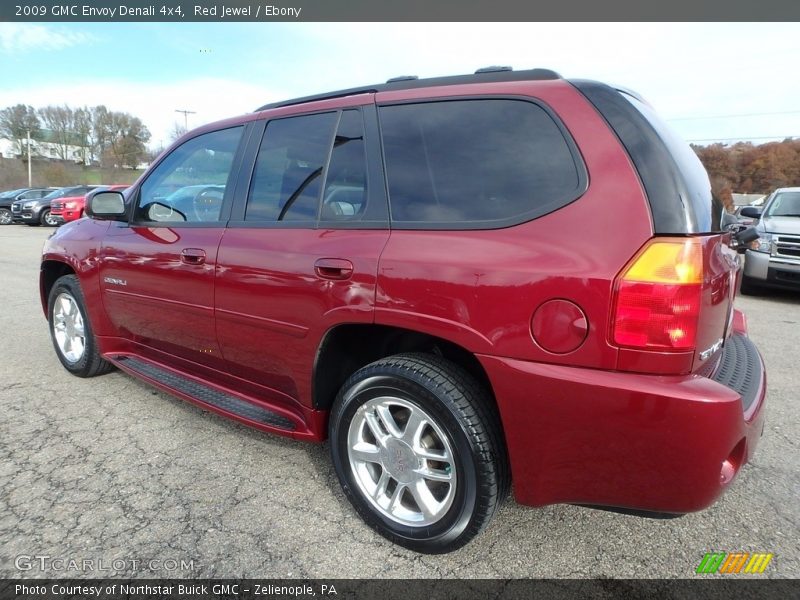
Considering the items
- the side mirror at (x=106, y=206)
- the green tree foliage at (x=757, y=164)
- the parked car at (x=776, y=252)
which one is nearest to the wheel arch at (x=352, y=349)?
the side mirror at (x=106, y=206)

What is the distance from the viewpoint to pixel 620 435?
1564mm

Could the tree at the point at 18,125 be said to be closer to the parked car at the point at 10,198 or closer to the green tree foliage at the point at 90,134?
the green tree foliage at the point at 90,134

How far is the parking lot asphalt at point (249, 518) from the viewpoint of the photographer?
1.95 metres

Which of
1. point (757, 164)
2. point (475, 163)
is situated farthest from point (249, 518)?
point (757, 164)

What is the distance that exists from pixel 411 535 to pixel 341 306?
3.09 ft

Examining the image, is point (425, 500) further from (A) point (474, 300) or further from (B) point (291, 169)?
(B) point (291, 169)

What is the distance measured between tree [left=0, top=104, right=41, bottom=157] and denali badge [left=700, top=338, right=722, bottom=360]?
237ft

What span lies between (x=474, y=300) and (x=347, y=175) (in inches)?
35.8

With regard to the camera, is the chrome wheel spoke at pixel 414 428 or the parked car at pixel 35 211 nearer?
the chrome wheel spoke at pixel 414 428

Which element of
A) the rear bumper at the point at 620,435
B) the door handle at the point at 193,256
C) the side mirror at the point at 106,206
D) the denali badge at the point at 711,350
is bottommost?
the rear bumper at the point at 620,435

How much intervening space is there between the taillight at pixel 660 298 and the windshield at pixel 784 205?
26.3 ft

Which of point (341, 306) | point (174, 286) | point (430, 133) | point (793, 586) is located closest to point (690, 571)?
point (793, 586)

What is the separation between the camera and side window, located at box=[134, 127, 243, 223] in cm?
282

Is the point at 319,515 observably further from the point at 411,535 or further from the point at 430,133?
the point at 430,133
